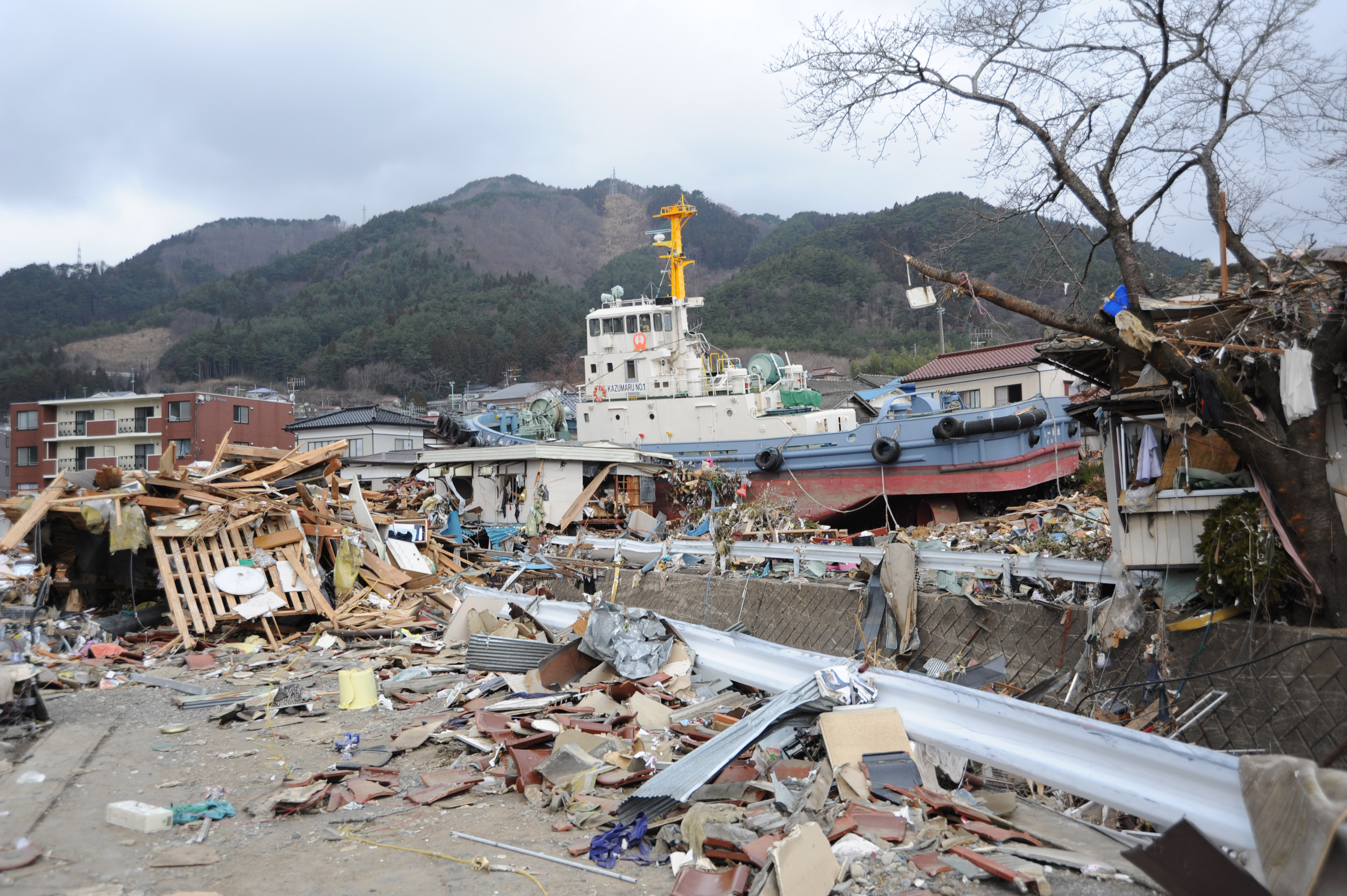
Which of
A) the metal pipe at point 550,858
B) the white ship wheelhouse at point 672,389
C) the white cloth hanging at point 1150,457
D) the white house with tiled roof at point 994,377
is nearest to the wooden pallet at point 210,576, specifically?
the metal pipe at point 550,858

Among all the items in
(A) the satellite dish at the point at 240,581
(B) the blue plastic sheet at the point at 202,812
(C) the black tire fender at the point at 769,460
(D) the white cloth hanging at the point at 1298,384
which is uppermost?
(D) the white cloth hanging at the point at 1298,384

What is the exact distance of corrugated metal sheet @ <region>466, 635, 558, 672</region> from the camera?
6.81m

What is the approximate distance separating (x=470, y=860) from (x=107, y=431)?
50932 mm

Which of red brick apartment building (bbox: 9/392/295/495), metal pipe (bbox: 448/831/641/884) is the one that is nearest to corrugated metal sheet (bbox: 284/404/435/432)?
red brick apartment building (bbox: 9/392/295/495)

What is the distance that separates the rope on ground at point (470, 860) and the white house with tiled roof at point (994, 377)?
83.6 feet

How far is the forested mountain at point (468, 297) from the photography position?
2655 inches

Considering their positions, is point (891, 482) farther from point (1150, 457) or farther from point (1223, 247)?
point (1223, 247)

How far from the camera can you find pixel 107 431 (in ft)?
148

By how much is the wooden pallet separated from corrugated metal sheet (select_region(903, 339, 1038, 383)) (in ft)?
75.7

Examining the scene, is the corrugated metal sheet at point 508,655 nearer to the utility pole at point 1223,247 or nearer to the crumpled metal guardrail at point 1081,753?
the crumpled metal guardrail at point 1081,753

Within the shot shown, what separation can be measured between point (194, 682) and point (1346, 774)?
8.17 meters

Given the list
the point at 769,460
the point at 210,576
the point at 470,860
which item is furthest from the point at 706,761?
the point at 769,460

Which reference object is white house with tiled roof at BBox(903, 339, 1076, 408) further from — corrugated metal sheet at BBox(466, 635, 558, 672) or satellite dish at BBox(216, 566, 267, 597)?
corrugated metal sheet at BBox(466, 635, 558, 672)

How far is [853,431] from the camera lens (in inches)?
786
